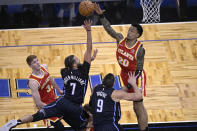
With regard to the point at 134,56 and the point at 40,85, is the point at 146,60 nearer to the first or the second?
the point at 134,56

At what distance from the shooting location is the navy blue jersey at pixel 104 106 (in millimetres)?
5211

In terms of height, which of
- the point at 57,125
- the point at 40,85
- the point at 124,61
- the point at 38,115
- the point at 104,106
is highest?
the point at 124,61

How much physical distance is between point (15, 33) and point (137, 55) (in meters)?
5.10

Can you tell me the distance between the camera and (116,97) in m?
5.18

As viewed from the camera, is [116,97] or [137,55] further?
[137,55]

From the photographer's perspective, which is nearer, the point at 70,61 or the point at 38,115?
the point at 38,115

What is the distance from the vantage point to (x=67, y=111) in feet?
18.0

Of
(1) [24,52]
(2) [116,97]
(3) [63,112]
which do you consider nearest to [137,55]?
(2) [116,97]

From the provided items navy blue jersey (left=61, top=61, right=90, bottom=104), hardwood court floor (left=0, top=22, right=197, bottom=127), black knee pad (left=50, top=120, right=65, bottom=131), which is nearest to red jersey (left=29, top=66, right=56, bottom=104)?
black knee pad (left=50, top=120, right=65, bottom=131)

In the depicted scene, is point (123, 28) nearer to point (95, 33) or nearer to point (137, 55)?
point (95, 33)

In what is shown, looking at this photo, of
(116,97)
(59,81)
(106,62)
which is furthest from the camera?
(106,62)

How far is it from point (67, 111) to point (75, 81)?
0.51 meters

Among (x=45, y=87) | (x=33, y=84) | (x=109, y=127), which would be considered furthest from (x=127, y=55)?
(x=33, y=84)

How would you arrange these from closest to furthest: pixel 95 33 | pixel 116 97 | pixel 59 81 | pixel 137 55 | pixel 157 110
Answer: pixel 116 97 < pixel 137 55 < pixel 157 110 < pixel 59 81 < pixel 95 33
